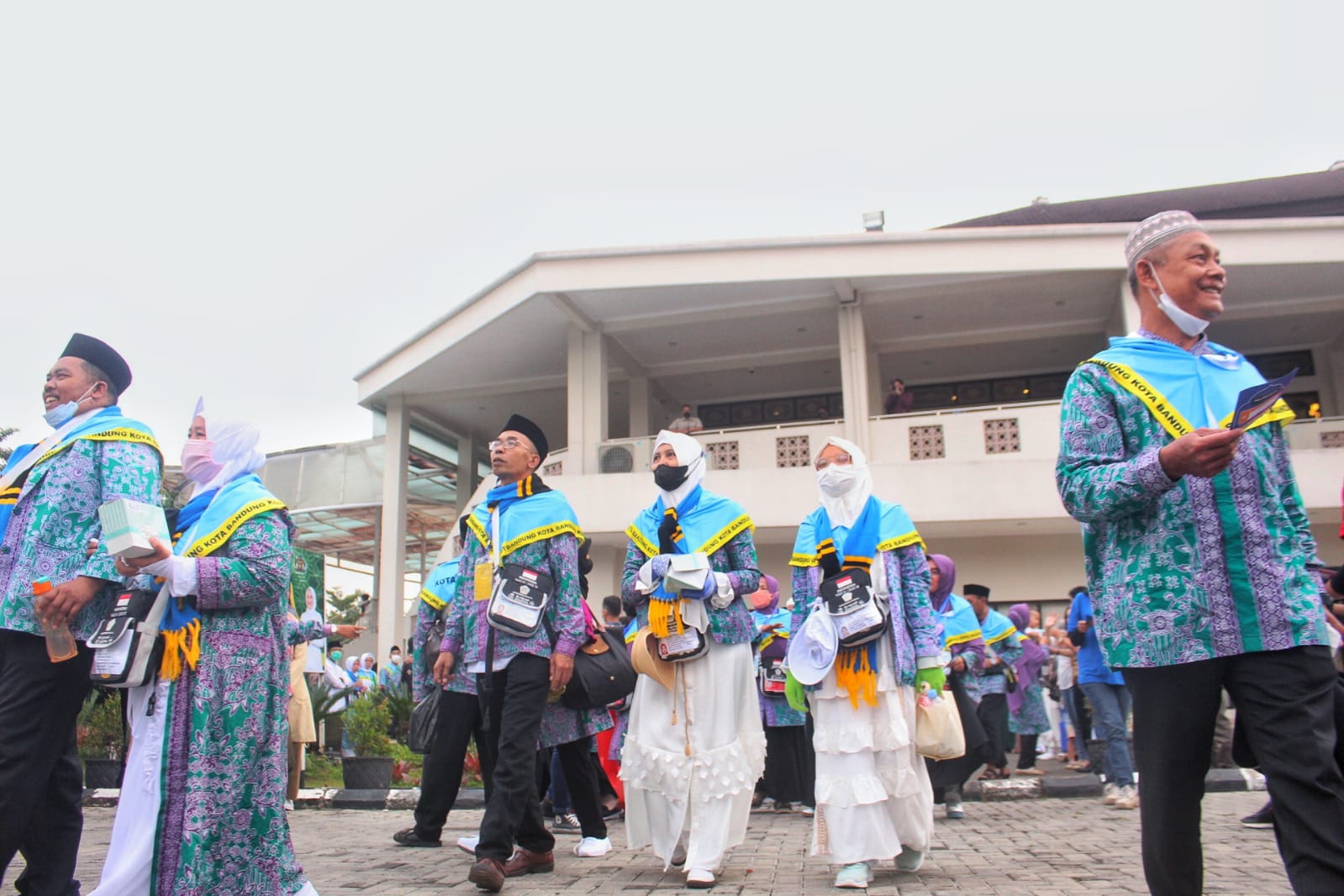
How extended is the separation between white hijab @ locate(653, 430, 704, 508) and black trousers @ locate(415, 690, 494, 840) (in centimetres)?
153

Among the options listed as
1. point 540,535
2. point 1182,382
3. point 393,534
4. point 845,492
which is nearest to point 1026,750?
point 845,492

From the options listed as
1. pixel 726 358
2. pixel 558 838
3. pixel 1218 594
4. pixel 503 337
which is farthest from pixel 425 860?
pixel 726 358

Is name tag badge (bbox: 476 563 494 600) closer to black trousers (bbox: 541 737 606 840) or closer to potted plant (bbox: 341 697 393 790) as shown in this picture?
black trousers (bbox: 541 737 606 840)

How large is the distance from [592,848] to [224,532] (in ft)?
9.42

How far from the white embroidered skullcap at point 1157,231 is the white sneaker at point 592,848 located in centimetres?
424

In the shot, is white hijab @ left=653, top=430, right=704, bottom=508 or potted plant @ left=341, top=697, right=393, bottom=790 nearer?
white hijab @ left=653, top=430, right=704, bottom=508

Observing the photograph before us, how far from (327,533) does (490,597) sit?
26.1m

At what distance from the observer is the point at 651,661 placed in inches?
213

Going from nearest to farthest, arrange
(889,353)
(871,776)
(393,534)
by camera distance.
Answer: (871,776), (889,353), (393,534)

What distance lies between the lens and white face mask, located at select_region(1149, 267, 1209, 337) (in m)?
3.01

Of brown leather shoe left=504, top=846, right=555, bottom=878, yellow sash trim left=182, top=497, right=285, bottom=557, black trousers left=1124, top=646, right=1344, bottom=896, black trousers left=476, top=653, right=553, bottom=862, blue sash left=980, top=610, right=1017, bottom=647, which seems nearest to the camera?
black trousers left=1124, top=646, right=1344, bottom=896

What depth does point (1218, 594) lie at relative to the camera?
269cm

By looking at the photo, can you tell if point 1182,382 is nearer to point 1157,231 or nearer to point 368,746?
point 1157,231

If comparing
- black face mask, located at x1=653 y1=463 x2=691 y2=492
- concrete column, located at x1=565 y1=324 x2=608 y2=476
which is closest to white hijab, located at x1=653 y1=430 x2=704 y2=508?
black face mask, located at x1=653 y1=463 x2=691 y2=492
